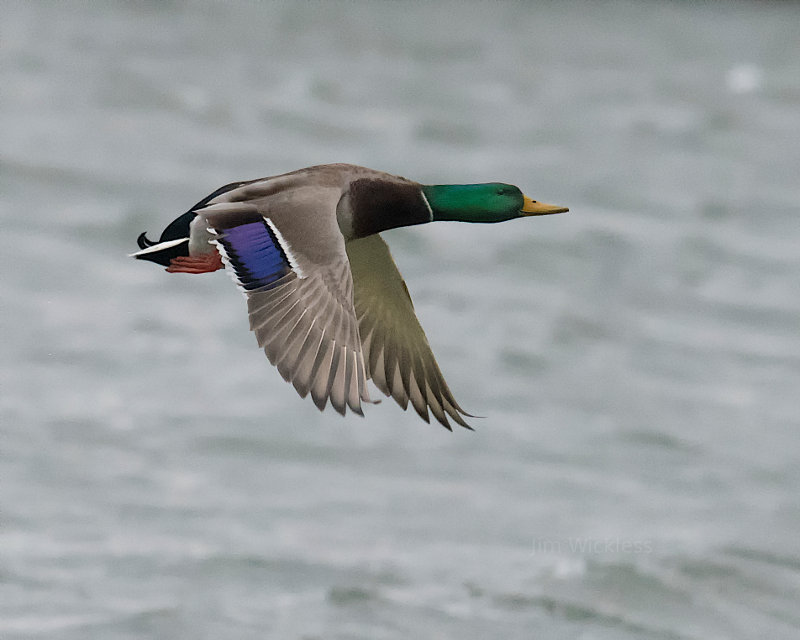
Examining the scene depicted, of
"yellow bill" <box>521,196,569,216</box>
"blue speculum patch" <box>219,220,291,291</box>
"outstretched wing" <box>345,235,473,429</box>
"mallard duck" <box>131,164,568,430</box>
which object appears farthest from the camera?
"outstretched wing" <box>345,235,473,429</box>

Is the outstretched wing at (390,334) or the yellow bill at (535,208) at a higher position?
the yellow bill at (535,208)

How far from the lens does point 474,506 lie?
11.4 metres

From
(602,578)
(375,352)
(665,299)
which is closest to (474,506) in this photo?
(602,578)

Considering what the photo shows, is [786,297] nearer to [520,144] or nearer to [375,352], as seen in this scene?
[520,144]

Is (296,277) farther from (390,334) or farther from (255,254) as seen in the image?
(390,334)

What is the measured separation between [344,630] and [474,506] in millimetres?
2320

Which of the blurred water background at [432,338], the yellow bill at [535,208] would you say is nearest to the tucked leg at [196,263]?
the yellow bill at [535,208]

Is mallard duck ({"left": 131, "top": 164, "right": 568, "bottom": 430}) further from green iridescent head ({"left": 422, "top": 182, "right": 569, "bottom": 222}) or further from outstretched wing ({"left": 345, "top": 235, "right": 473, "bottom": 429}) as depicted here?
outstretched wing ({"left": 345, "top": 235, "right": 473, "bottom": 429})

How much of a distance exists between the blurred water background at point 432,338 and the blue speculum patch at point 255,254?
506cm

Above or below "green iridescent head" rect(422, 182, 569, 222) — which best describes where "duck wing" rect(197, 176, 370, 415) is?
below

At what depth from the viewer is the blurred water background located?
1007 centimetres

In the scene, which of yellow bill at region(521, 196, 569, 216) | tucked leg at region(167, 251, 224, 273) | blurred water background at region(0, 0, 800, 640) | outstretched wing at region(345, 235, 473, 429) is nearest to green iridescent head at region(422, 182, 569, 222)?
yellow bill at region(521, 196, 569, 216)

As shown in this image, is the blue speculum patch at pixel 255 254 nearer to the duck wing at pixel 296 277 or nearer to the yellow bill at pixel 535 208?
the duck wing at pixel 296 277

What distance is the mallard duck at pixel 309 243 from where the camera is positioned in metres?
4.23
